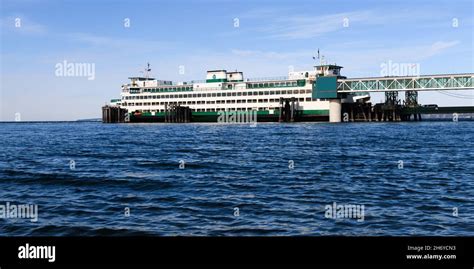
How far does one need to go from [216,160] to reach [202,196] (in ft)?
40.7

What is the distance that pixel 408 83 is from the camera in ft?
328

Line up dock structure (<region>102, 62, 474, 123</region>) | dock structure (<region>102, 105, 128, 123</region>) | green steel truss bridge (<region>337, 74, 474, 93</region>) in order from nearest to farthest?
green steel truss bridge (<region>337, 74, 474, 93</region>) → dock structure (<region>102, 62, 474, 123</region>) → dock structure (<region>102, 105, 128, 123</region>)

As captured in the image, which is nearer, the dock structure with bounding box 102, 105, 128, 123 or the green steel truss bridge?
the green steel truss bridge

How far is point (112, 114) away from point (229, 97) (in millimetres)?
43768

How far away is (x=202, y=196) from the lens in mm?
16688

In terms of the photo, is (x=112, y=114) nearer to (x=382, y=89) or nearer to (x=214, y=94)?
(x=214, y=94)

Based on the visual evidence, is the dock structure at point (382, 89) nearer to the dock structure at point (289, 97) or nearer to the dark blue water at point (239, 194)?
the dock structure at point (289, 97)

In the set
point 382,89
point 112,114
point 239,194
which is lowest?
point 239,194

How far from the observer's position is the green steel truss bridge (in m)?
95.5

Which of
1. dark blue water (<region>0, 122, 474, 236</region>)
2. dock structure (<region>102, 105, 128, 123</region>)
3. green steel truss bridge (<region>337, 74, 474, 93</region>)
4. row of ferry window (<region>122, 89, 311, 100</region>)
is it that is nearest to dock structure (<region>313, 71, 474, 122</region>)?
green steel truss bridge (<region>337, 74, 474, 93</region>)

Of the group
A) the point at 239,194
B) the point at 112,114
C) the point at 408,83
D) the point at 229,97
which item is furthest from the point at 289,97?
the point at 239,194

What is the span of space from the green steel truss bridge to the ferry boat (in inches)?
185

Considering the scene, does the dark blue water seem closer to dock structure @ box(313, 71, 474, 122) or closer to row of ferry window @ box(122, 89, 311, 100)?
dock structure @ box(313, 71, 474, 122)
